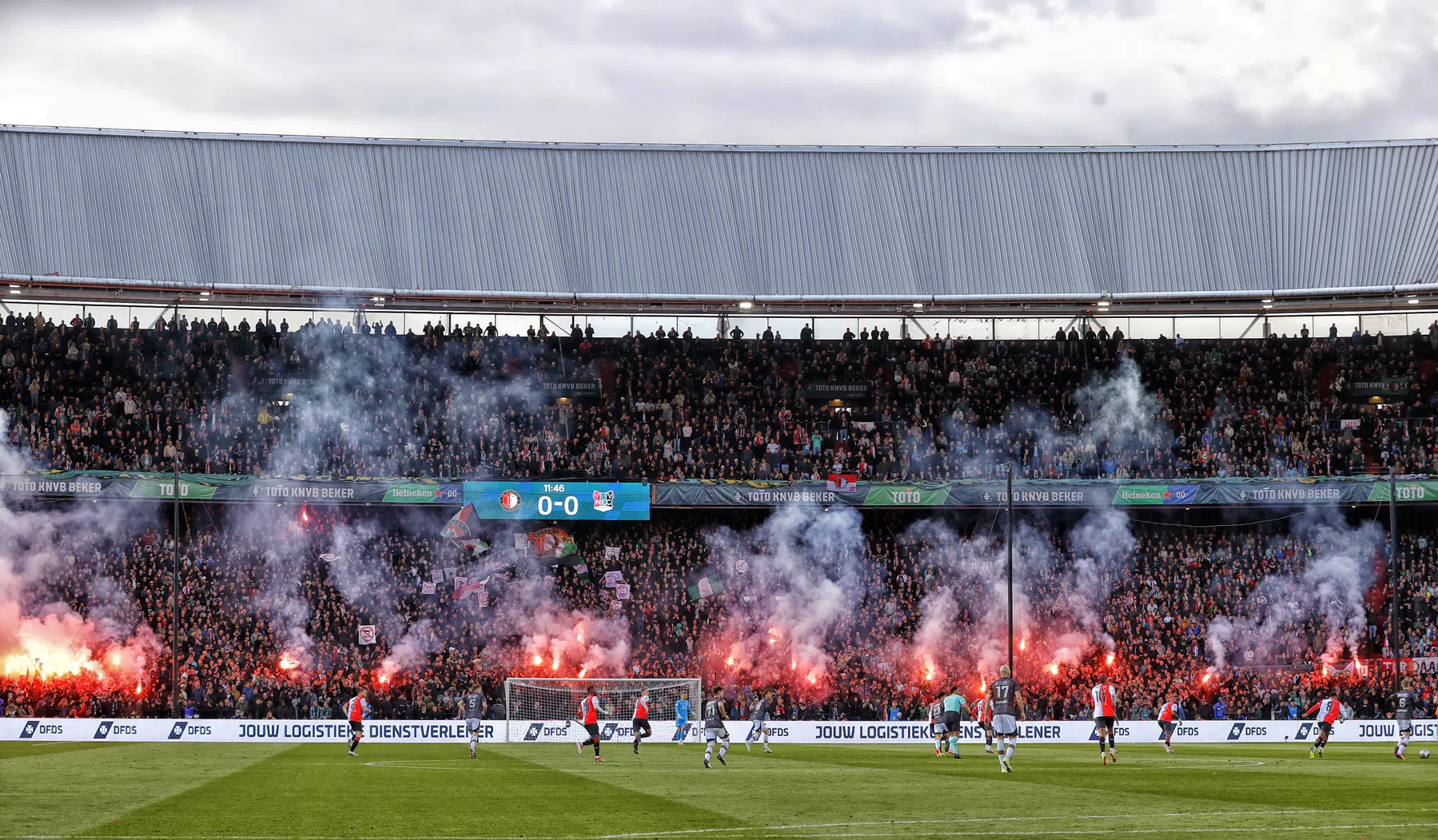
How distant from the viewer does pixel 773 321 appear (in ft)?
212

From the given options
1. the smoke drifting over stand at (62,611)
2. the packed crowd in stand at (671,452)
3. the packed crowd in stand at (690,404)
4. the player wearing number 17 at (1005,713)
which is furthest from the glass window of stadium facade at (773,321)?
the player wearing number 17 at (1005,713)

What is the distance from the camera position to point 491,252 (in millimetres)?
63969

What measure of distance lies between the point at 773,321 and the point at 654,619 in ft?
55.0

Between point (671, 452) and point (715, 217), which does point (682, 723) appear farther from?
point (715, 217)

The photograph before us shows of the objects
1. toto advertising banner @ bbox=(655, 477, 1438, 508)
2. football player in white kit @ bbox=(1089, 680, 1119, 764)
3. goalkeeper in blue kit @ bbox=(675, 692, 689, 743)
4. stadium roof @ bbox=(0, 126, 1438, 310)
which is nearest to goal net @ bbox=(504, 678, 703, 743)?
goalkeeper in blue kit @ bbox=(675, 692, 689, 743)

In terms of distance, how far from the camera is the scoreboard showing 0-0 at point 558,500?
54062mm

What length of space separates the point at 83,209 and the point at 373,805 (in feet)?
157

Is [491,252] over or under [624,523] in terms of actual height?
over

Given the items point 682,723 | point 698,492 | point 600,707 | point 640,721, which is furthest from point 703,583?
point 640,721

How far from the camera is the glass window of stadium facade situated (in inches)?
2421

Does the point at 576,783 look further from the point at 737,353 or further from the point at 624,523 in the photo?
the point at 737,353

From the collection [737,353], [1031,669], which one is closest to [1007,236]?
[737,353]

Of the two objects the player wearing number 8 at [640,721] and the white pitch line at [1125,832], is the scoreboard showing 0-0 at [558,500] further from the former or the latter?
the white pitch line at [1125,832]

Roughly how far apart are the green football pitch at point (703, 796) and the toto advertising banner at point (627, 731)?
7.25 meters
